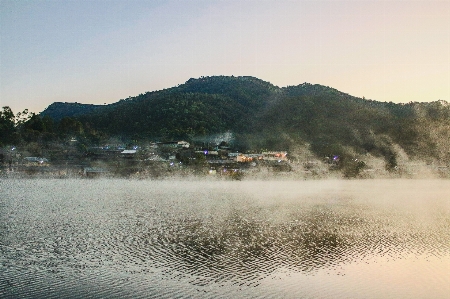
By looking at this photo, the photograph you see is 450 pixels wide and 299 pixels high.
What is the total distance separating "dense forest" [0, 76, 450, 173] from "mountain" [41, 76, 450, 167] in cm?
16

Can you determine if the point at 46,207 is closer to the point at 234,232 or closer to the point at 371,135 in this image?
the point at 234,232

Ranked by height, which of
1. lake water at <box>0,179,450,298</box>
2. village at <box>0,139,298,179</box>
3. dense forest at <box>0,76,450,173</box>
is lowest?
lake water at <box>0,179,450,298</box>

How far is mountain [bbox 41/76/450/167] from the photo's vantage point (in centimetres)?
7819

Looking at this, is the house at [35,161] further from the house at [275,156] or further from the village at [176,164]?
the house at [275,156]

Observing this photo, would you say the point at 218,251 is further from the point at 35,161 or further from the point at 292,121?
the point at 292,121

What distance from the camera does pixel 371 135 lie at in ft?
258

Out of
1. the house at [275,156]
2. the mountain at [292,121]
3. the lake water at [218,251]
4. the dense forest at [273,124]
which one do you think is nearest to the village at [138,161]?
the house at [275,156]

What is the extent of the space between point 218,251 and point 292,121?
7145cm

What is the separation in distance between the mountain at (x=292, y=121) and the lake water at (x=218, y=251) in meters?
46.8

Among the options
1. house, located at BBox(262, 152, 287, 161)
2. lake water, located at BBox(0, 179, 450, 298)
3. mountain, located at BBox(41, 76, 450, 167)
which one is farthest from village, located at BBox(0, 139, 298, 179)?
lake water, located at BBox(0, 179, 450, 298)

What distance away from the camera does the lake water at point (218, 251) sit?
1369cm

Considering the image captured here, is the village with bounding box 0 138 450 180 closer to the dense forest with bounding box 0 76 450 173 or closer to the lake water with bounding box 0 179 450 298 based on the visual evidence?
the dense forest with bounding box 0 76 450 173

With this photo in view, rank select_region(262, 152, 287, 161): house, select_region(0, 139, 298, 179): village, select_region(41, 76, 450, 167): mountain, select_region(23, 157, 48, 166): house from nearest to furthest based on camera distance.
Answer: select_region(0, 139, 298, 179): village < select_region(23, 157, 48, 166): house < select_region(41, 76, 450, 167): mountain < select_region(262, 152, 287, 161): house

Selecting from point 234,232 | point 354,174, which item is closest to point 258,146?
point 354,174
